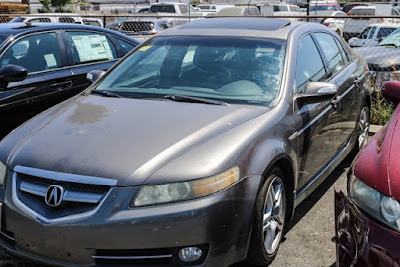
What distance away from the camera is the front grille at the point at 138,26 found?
1850 cm

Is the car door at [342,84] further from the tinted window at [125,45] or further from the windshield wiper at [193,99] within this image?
the tinted window at [125,45]

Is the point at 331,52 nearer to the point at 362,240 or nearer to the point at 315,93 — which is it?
the point at 315,93

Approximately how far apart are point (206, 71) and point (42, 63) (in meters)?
2.33

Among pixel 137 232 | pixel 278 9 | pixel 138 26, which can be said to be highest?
pixel 137 232

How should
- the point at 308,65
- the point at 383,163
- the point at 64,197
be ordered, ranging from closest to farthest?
the point at 383,163 → the point at 64,197 → the point at 308,65

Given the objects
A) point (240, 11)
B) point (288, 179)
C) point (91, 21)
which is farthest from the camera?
point (91, 21)

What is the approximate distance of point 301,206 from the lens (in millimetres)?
4348

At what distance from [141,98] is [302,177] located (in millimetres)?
1375

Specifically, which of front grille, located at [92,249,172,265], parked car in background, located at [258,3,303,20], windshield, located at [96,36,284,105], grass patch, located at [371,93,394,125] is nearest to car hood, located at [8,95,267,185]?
windshield, located at [96,36,284,105]

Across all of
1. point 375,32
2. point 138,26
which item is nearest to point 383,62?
point 375,32

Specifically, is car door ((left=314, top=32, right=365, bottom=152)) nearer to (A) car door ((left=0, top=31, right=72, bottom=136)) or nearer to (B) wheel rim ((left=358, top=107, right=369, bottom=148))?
(B) wheel rim ((left=358, top=107, right=369, bottom=148))

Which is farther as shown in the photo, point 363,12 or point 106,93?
point 363,12

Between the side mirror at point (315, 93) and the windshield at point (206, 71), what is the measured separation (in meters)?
0.22

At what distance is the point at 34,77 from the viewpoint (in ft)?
17.0
